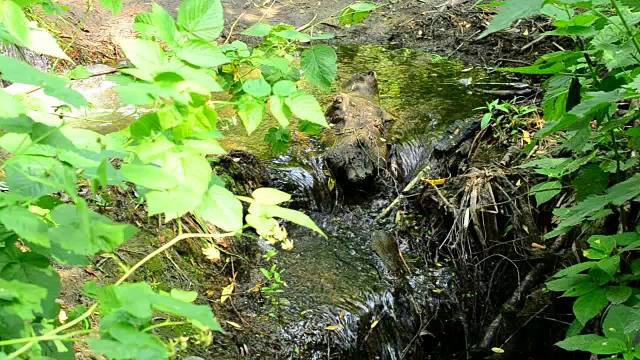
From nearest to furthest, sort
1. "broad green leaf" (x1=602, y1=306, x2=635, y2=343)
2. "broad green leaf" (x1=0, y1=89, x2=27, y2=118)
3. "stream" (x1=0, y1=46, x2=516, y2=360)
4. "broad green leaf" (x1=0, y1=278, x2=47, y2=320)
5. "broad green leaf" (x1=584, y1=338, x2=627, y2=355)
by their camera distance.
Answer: "broad green leaf" (x1=0, y1=278, x2=47, y2=320)
"broad green leaf" (x1=0, y1=89, x2=27, y2=118)
"broad green leaf" (x1=584, y1=338, x2=627, y2=355)
"broad green leaf" (x1=602, y1=306, x2=635, y2=343)
"stream" (x1=0, y1=46, x2=516, y2=360)

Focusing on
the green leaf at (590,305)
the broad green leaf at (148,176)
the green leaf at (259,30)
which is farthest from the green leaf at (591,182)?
the broad green leaf at (148,176)

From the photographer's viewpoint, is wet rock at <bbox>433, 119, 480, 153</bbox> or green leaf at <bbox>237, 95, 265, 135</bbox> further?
wet rock at <bbox>433, 119, 480, 153</bbox>

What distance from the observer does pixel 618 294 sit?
2.33 m

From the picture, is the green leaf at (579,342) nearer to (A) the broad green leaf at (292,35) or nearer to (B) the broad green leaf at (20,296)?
(A) the broad green leaf at (292,35)

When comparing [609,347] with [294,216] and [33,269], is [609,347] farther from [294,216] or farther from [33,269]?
[33,269]

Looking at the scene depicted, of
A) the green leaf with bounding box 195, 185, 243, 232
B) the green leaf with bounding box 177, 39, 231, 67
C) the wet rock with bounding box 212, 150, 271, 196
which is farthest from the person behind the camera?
the wet rock with bounding box 212, 150, 271, 196

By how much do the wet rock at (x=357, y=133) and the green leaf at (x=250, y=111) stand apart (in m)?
3.21

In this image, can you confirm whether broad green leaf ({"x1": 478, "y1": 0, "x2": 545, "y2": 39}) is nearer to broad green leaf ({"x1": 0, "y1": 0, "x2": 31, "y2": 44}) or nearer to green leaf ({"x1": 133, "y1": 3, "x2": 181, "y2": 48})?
green leaf ({"x1": 133, "y1": 3, "x2": 181, "y2": 48})

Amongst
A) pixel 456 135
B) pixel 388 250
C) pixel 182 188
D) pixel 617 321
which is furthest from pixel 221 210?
pixel 456 135

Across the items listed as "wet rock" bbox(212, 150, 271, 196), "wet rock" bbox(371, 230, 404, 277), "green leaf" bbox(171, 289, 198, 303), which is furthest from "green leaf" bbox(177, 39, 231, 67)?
"wet rock" bbox(371, 230, 404, 277)

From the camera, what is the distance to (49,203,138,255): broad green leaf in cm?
96

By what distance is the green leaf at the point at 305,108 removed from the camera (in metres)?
1.33

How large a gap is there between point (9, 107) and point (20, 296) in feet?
1.08

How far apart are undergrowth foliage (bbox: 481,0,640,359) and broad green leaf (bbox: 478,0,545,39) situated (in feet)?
2.07
